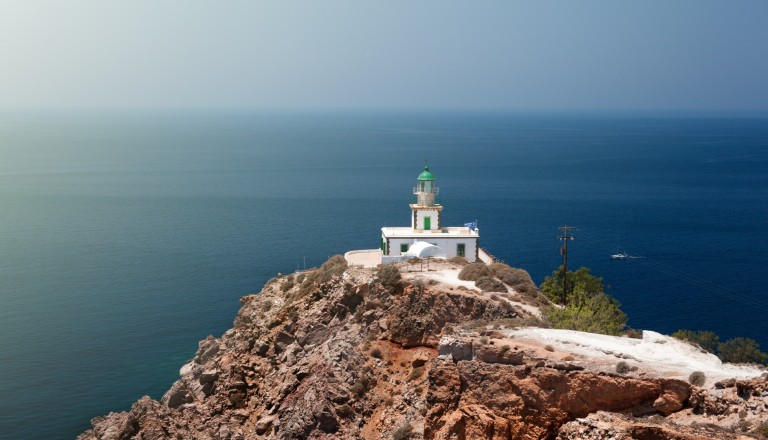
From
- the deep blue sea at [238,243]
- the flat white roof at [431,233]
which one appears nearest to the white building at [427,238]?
the flat white roof at [431,233]

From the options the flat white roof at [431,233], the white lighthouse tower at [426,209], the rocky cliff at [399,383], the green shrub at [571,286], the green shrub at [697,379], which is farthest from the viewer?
the white lighthouse tower at [426,209]

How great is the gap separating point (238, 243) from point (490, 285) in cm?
5500

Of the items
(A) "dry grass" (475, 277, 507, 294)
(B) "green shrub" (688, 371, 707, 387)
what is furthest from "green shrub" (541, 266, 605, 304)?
(B) "green shrub" (688, 371, 707, 387)

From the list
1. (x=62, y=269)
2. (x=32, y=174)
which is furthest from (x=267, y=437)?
(x=32, y=174)

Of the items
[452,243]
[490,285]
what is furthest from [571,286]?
[490,285]

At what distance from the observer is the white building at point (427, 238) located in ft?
141

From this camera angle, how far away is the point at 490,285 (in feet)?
115

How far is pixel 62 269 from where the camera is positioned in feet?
242

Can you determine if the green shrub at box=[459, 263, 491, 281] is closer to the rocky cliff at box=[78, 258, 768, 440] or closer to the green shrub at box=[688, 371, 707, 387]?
the rocky cliff at box=[78, 258, 768, 440]

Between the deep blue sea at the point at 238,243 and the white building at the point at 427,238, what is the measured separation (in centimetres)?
1571

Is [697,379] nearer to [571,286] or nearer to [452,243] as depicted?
[452,243]

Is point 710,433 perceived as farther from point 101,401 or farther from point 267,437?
point 101,401

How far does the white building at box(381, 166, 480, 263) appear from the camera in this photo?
43094 millimetres

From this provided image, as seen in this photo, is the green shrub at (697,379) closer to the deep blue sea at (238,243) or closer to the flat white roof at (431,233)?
the flat white roof at (431,233)
